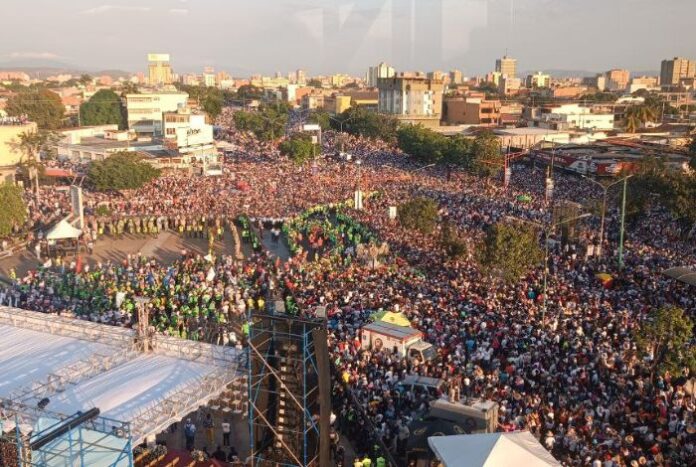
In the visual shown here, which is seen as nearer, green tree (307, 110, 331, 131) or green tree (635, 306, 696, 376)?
green tree (635, 306, 696, 376)

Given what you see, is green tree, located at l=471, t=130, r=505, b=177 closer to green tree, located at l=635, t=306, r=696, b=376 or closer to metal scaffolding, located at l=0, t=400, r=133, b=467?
green tree, located at l=635, t=306, r=696, b=376

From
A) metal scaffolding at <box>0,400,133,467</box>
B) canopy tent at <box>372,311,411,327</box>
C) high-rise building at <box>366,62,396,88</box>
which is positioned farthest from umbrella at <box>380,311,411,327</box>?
high-rise building at <box>366,62,396,88</box>

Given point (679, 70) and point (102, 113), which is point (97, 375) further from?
point (679, 70)

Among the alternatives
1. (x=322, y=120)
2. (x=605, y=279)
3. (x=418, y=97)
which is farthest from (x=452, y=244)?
(x=418, y=97)

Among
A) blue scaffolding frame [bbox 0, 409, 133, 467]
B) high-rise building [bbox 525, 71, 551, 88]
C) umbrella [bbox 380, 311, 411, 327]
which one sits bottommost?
umbrella [bbox 380, 311, 411, 327]

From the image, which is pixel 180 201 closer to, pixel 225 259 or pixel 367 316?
pixel 225 259

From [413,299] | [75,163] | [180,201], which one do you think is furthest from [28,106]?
[413,299]

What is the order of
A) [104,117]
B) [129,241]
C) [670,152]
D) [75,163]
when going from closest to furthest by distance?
1. [129,241]
2. [670,152]
3. [75,163]
4. [104,117]
